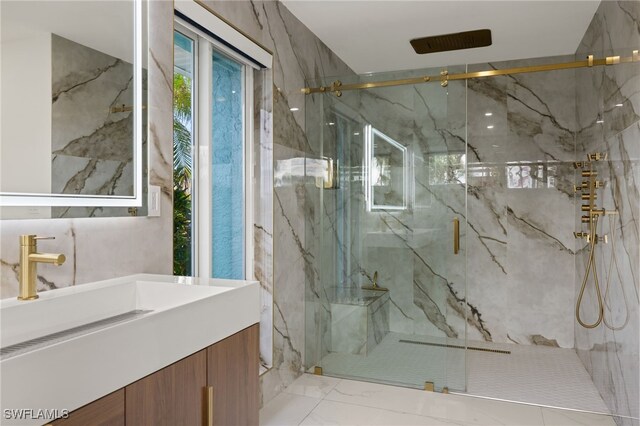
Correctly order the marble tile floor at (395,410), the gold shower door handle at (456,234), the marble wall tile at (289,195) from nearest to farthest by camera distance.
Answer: the marble tile floor at (395,410), the marble wall tile at (289,195), the gold shower door handle at (456,234)

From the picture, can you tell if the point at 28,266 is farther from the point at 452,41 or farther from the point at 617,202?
the point at 452,41

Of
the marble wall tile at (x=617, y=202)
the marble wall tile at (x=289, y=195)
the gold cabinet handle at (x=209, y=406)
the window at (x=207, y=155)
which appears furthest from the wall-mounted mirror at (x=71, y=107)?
the marble wall tile at (x=617, y=202)

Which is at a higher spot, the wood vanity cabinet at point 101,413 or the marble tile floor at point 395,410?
the wood vanity cabinet at point 101,413

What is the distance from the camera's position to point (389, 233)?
304 centimetres

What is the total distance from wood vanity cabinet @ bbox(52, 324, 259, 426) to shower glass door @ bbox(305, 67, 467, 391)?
1.63 m

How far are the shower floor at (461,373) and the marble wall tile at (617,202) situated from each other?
0.15 meters

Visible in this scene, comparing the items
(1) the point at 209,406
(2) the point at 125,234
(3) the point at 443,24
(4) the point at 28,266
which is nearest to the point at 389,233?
(3) the point at 443,24

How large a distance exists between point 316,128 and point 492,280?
2.13 m

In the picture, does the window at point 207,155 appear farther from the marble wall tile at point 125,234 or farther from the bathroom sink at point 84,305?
the bathroom sink at point 84,305

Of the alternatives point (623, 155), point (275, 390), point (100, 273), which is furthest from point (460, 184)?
point (100, 273)

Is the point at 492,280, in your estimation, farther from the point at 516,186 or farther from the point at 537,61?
the point at 537,61

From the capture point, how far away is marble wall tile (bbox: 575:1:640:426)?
2.15m

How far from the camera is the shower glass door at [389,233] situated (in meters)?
2.92

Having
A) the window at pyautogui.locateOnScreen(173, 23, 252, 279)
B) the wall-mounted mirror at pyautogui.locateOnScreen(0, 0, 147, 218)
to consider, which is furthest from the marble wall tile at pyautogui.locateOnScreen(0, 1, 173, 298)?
the window at pyautogui.locateOnScreen(173, 23, 252, 279)
